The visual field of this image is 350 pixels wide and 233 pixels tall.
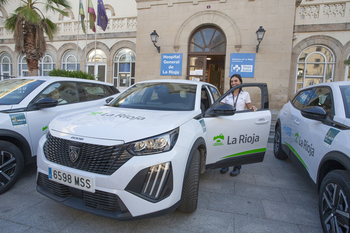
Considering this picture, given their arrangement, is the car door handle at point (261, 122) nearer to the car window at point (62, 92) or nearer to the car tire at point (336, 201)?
the car tire at point (336, 201)

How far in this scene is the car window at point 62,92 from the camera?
348cm

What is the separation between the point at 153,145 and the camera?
1.84 metres

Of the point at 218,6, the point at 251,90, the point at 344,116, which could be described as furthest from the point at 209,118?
the point at 218,6

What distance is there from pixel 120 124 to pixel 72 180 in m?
0.66

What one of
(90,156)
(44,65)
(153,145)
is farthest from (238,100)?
(44,65)

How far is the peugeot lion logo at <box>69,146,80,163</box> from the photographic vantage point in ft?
6.13

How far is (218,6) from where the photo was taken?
1030cm

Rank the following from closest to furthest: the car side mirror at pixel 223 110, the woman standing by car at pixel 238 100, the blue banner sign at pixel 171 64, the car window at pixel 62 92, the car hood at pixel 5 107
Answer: the car side mirror at pixel 223 110, the car hood at pixel 5 107, the car window at pixel 62 92, the woman standing by car at pixel 238 100, the blue banner sign at pixel 171 64

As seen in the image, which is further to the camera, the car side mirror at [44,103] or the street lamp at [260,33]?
the street lamp at [260,33]

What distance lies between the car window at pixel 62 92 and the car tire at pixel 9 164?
3.14 ft

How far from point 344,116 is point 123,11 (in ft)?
60.9

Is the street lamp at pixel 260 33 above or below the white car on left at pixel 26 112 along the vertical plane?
above

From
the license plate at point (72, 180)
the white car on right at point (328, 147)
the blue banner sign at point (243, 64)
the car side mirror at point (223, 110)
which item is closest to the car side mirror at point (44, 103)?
the license plate at point (72, 180)

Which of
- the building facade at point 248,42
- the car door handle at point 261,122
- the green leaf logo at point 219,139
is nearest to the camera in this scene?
the green leaf logo at point 219,139
